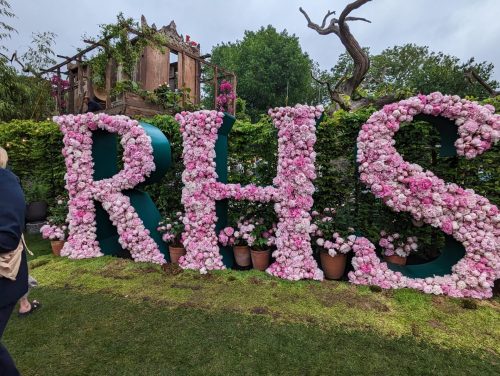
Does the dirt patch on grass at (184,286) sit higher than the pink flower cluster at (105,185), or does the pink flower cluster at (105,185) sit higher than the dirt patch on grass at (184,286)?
the pink flower cluster at (105,185)

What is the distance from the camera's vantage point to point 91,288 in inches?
147

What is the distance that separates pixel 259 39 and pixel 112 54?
68.4 ft

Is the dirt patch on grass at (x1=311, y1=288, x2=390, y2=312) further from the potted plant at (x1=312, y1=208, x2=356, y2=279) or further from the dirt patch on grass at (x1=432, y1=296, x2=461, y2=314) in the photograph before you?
the dirt patch on grass at (x1=432, y1=296, x2=461, y2=314)

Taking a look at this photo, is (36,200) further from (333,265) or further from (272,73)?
(272,73)

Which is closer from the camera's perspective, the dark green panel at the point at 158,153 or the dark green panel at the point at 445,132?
the dark green panel at the point at 445,132

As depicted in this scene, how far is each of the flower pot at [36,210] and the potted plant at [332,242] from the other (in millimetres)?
5768

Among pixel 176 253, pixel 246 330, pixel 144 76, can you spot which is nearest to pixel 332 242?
pixel 246 330

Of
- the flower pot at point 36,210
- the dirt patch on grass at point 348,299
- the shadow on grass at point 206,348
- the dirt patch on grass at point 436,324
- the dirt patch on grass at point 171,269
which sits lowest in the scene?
the shadow on grass at point 206,348

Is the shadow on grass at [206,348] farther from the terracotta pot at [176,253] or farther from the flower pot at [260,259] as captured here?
the terracotta pot at [176,253]

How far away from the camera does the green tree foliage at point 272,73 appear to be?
80.0ft

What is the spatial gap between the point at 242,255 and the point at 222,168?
1294 mm

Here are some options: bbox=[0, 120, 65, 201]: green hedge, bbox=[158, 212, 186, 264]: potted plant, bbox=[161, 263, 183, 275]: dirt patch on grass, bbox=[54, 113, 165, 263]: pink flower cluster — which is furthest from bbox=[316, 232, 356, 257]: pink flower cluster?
bbox=[0, 120, 65, 201]: green hedge

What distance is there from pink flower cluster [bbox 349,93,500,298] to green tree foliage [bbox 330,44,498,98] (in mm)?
14762

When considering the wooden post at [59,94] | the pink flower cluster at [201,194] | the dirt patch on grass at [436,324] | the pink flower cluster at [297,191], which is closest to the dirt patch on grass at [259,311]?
the pink flower cluster at [297,191]
